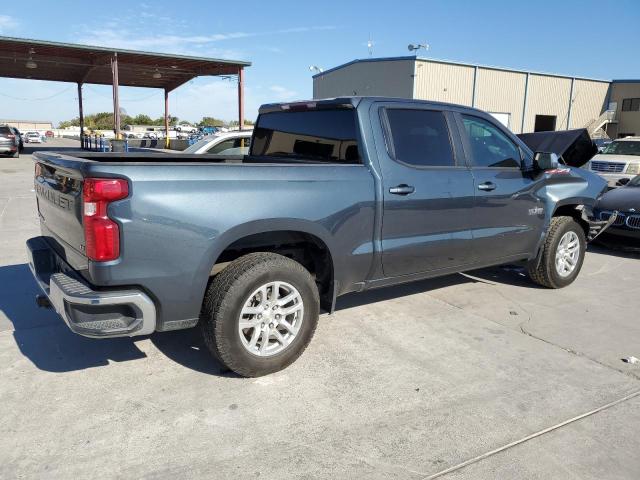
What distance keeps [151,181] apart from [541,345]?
127 inches

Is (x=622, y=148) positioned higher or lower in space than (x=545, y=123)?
lower

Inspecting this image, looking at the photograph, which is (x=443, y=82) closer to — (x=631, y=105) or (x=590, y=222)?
(x=631, y=105)

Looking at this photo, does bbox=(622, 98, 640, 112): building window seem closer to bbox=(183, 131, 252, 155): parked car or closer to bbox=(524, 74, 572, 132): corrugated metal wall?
bbox=(524, 74, 572, 132): corrugated metal wall

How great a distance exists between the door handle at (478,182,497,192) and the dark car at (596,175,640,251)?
360 cm

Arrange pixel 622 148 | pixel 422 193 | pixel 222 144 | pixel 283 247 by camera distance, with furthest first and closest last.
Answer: pixel 622 148 < pixel 222 144 < pixel 422 193 < pixel 283 247

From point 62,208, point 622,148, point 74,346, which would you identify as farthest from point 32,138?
point 62,208

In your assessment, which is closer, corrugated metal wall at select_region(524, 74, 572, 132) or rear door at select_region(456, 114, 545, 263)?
rear door at select_region(456, 114, 545, 263)

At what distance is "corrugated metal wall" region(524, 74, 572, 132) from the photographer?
34.5 meters

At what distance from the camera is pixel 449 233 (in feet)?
14.5

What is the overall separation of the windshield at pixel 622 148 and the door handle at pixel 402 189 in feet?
40.3

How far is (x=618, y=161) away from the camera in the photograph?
12570 mm

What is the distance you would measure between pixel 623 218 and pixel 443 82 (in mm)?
24615

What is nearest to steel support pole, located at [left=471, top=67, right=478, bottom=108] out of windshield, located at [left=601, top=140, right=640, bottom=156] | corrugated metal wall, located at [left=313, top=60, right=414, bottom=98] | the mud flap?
corrugated metal wall, located at [left=313, top=60, right=414, bottom=98]

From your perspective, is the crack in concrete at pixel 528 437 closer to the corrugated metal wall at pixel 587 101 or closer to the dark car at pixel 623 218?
the dark car at pixel 623 218
